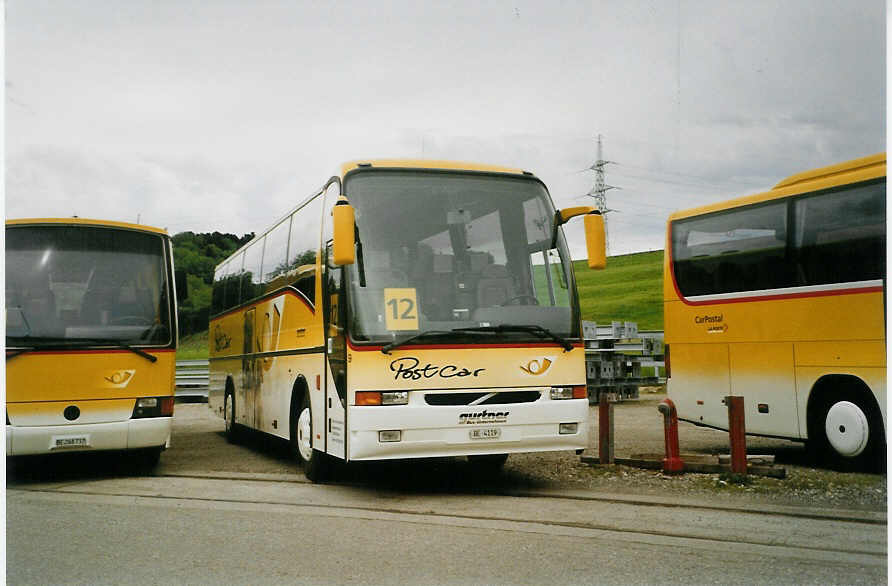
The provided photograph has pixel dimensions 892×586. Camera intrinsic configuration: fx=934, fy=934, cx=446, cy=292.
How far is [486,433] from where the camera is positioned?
853 cm

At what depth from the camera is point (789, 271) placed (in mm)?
10484

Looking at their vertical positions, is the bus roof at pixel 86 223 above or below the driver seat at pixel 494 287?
above

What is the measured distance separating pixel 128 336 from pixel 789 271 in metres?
7.31

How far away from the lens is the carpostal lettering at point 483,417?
846 centimetres

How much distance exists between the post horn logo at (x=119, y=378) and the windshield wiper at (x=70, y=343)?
232mm

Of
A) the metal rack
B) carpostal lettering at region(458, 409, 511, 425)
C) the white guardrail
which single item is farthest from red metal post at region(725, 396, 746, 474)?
the white guardrail

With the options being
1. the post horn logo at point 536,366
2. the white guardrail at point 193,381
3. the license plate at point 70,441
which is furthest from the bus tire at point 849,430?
the white guardrail at point 193,381

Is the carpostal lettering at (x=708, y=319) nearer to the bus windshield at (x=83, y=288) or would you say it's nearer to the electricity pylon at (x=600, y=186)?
the electricity pylon at (x=600, y=186)

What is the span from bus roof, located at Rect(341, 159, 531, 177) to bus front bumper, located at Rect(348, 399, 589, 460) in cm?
238

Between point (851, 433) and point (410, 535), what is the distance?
5406 mm

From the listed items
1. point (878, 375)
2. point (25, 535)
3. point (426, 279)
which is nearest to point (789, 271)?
point (878, 375)

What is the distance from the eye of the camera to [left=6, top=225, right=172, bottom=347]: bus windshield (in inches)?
381

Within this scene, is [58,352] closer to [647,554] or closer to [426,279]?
[426,279]

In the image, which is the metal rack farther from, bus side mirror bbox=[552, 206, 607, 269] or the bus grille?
the bus grille
